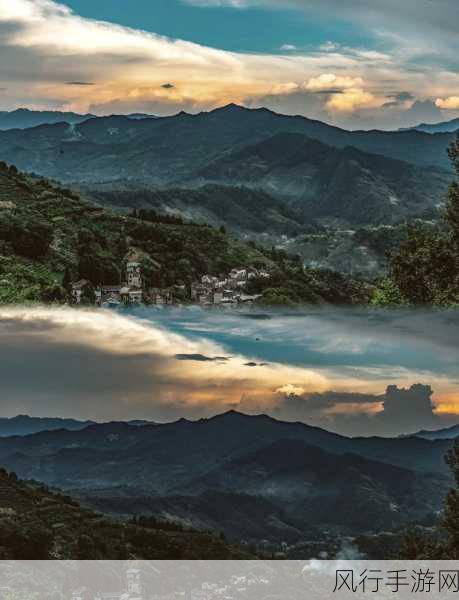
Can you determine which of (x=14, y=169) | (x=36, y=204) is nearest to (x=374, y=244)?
(x=14, y=169)

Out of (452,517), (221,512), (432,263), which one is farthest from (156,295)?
(452,517)

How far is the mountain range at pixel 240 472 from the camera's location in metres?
8.09

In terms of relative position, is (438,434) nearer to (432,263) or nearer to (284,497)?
(284,497)

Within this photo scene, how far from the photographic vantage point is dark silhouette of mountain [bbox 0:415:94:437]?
8.38 m

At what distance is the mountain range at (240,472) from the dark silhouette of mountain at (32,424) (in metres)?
0.05

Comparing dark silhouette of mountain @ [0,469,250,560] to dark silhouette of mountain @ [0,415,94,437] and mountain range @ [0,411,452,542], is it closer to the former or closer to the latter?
mountain range @ [0,411,452,542]

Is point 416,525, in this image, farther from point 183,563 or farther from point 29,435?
point 29,435

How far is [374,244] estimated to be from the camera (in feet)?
568

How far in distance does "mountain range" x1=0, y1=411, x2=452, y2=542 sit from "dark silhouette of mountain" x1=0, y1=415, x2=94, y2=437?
0.17 ft

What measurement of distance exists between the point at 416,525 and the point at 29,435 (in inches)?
148

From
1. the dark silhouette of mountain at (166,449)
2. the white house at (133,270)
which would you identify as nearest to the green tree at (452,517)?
the dark silhouette of mountain at (166,449)

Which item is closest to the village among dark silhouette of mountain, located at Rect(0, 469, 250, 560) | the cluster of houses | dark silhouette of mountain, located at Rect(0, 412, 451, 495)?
the cluster of houses

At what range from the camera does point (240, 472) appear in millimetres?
8281

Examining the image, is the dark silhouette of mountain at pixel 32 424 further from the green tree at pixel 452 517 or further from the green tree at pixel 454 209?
the green tree at pixel 454 209
